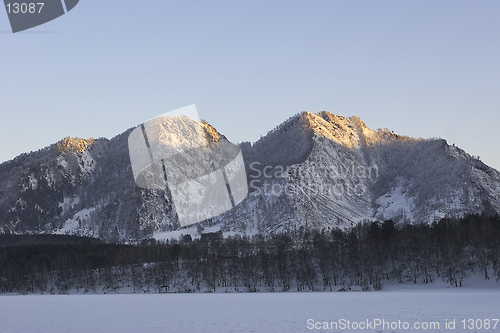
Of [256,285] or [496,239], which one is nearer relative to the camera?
[496,239]

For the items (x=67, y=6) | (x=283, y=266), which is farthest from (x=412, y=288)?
(x=67, y=6)

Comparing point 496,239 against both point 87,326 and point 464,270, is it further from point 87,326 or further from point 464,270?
point 87,326

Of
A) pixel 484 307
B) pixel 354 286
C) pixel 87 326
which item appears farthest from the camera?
pixel 354 286

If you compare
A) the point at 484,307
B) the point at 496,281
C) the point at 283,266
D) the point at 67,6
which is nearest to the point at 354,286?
the point at 283,266

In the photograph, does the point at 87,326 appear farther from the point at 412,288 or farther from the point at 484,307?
the point at 412,288

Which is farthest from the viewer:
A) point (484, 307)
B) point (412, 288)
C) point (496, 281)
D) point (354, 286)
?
point (354, 286)

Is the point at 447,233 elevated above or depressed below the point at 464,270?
above

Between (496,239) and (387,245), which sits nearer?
(496,239)

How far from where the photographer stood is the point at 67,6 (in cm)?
6003

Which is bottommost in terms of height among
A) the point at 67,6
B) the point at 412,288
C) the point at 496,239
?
the point at 412,288

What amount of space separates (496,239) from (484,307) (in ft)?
280

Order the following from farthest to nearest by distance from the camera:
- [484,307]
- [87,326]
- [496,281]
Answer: [496,281] → [484,307] → [87,326]

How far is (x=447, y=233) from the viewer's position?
6599 inches

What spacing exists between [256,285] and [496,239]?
76175mm
